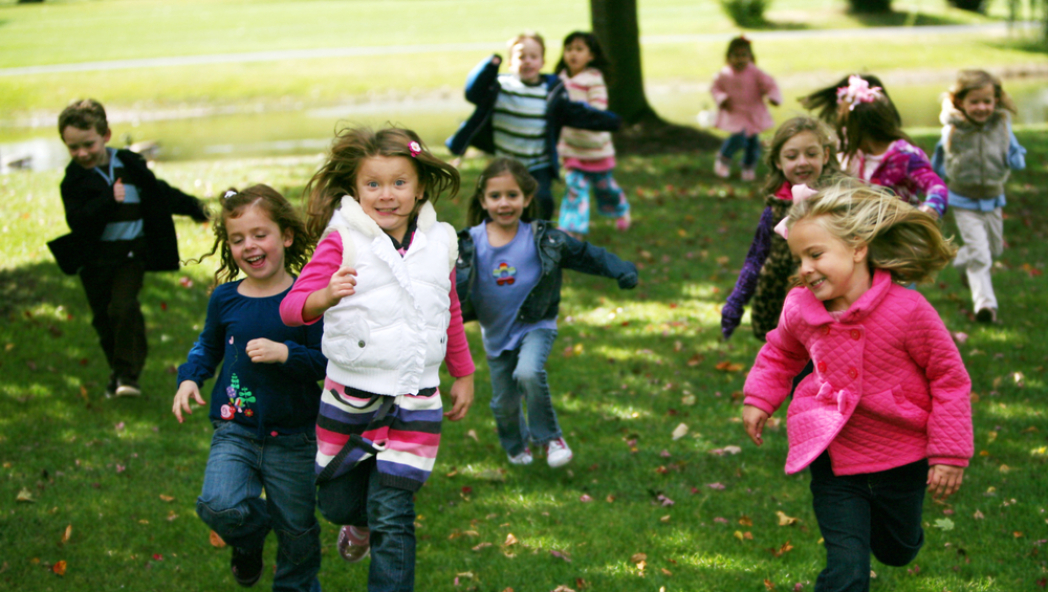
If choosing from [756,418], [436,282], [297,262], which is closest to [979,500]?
[756,418]

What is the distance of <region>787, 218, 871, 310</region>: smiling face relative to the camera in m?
3.45

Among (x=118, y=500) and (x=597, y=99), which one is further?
(x=597, y=99)

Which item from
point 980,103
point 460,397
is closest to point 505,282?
point 460,397

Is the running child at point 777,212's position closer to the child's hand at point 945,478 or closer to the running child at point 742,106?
the child's hand at point 945,478

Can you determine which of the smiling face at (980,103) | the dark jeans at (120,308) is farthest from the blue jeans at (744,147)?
the dark jeans at (120,308)

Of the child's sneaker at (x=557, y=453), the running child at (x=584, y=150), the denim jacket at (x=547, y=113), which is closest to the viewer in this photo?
the child's sneaker at (x=557, y=453)

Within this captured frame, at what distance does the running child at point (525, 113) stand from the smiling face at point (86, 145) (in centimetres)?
301

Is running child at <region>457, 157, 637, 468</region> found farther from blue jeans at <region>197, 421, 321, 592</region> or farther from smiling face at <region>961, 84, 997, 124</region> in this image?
smiling face at <region>961, 84, 997, 124</region>

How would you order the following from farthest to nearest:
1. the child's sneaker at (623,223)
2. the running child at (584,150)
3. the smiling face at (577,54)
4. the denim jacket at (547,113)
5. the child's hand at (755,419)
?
the child's sneaker at (623,223)
the running child at (584,150)
the smiling face at (577,54)
the denim jacket at (547,113)
the child's hand at (755,419)

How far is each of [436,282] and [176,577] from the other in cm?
209

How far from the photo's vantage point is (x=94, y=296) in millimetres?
6820

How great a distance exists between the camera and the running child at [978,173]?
758cm

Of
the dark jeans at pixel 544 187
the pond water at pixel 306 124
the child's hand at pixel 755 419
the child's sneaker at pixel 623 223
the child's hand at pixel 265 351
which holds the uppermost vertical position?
the child's hand at pixel 265 351

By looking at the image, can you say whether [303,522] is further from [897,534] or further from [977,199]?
[977,199]
